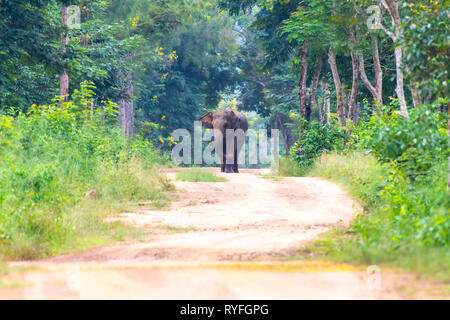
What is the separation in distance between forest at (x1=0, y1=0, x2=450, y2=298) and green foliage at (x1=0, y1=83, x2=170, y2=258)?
0.09 ft

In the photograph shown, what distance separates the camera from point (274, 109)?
114 ft

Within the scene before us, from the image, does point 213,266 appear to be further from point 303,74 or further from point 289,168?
point 303,74

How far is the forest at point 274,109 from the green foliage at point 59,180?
0.09 feet

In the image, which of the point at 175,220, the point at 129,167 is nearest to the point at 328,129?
the point at 129,167

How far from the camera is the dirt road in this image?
5176 millimetres

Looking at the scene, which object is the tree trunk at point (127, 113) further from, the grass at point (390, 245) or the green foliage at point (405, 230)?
the grass at point (390, 245)

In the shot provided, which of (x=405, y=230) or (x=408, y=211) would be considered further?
(x=408, y=211)

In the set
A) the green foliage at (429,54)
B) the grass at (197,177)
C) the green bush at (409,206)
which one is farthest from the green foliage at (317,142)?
the green foliage at (429,54)

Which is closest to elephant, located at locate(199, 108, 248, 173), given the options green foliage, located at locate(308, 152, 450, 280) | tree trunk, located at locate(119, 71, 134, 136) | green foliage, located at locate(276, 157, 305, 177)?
green foliage, located at locate(276, 157, 305, 177)

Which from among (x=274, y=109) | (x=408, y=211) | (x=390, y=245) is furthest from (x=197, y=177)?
(x=274, y=109)

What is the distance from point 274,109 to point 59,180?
26.6 m

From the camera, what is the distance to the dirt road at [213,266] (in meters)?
5.18

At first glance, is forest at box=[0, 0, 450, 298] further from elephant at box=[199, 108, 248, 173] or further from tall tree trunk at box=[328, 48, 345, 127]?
elephant at box=[199, 108, 248, 173]

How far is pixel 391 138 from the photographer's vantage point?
780cm
